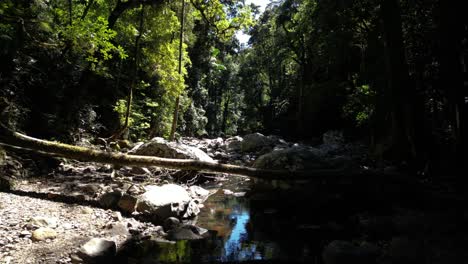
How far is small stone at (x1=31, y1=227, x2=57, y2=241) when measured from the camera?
432cm

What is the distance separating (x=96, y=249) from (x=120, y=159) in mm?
2767

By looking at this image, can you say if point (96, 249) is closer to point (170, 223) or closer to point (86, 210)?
point (86, 210)

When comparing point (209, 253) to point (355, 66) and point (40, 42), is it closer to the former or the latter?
point (40, 42)

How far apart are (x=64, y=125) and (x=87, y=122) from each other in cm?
162

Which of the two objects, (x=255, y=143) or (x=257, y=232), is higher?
(x=255, y=143)

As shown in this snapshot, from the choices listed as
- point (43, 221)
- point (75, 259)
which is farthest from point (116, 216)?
point (75, 259)

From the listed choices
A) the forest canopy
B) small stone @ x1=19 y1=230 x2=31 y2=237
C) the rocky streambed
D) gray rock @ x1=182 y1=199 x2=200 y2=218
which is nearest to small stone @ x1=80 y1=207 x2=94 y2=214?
the rocky streambed

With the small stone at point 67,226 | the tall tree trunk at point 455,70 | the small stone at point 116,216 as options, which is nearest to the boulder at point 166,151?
the small stone at point 116,216

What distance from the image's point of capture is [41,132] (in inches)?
344

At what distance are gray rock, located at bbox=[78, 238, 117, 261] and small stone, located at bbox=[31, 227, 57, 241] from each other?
543 millimetres

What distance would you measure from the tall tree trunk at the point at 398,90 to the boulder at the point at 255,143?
11.4 metres

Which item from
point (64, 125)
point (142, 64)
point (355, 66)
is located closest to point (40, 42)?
point (64, 125)

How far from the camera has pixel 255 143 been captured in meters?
20.7

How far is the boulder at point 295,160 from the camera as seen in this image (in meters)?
8.88
